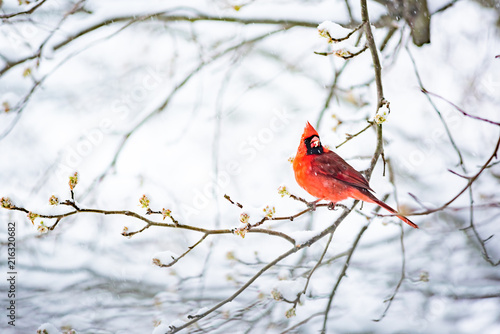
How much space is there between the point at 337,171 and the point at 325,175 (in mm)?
53

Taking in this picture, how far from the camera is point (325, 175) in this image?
1634 millimetres

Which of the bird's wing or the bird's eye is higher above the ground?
the bird's eye

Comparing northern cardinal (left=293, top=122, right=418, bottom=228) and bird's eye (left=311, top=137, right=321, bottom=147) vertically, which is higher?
bird's eye (left=311, top=137, right=321, bottom=147)

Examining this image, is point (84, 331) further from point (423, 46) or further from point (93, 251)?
point (423, 46)

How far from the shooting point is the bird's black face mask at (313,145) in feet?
5.33

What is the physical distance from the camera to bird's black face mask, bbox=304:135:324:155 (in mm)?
1625

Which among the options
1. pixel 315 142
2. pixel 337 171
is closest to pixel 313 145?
pixel 315 142

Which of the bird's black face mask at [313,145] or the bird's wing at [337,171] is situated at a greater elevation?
the bird's black face mask at [313,145]

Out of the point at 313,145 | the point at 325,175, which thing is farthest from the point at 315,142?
the point at 325,175

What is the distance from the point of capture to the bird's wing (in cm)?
163

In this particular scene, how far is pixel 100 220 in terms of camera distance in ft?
11.7

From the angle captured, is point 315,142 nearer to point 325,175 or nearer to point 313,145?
point 313,145

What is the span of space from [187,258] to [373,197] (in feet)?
8.38

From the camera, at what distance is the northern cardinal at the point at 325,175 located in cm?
163
